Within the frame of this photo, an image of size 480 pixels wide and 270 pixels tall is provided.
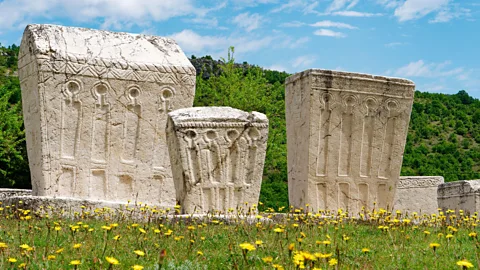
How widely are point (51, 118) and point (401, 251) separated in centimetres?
646

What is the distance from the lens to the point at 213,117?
7805mm

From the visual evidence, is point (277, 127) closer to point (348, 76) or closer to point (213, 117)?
point (348, 76)

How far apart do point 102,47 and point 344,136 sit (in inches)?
165

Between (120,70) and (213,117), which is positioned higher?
(120,70)

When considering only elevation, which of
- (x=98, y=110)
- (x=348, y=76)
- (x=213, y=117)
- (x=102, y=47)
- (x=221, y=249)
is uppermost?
(x=102, y=47)

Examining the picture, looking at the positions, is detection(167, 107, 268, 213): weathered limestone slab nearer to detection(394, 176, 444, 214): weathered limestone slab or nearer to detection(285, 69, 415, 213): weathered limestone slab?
detection(285, 69, 415, 213): weathered limestone slab

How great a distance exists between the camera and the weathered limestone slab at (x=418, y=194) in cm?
1337

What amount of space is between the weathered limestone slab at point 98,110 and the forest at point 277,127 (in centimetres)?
767

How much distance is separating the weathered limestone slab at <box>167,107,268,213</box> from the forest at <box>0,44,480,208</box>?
9.41 meters

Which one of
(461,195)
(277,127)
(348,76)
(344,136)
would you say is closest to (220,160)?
(344,136)

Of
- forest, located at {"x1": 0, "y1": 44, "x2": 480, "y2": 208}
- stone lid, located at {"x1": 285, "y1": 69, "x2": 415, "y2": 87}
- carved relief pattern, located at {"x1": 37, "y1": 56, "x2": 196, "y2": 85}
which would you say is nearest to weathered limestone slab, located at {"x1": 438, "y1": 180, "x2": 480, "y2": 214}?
stone lid, located at {"x1": 285, "y1": 69, "x2": 415, "y2": 87}

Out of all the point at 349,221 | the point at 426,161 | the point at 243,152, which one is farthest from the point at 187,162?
the point at 426,161

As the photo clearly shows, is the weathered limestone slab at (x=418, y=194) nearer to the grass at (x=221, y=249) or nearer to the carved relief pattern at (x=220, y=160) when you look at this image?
the carved relief pattern at (x=220, y=160)

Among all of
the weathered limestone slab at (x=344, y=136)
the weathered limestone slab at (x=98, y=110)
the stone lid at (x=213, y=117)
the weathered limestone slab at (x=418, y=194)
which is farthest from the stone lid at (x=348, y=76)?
the weathered limestone slab at (x=418, y=194)
